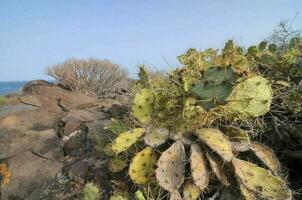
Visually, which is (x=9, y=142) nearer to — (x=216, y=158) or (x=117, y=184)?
(x=117, y=184)

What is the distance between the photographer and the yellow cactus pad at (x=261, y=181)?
105 inches

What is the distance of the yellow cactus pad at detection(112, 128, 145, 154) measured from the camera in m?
2.99

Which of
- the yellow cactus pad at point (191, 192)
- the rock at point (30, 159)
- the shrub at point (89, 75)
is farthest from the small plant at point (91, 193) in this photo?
the shrub at point (89, 75)

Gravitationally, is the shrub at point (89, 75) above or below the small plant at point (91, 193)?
above

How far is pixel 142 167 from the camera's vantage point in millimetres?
2941

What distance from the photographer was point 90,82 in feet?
26.5

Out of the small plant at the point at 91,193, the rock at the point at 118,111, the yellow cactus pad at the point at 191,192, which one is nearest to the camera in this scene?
the yellow cactus pad at the point at 191,192

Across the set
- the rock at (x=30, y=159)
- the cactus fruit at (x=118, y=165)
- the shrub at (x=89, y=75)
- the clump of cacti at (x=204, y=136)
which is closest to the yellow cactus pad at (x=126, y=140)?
the clump of cacti at (x=204, y=136)

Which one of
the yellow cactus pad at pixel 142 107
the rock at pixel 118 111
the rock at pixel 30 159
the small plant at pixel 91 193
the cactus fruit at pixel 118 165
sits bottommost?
the rock at pixel 30 159

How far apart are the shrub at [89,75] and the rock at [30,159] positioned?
8.95 ft

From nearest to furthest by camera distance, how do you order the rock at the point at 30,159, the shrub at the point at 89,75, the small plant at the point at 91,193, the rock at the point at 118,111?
1. the small plant at the point at 91,193
2. the rock at the point at 30,159
3. the rock at the point at 118,111
4. the shrub at the point at 89,75

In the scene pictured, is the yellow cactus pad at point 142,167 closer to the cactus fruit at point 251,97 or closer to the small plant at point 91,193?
the small plant at point 91,193

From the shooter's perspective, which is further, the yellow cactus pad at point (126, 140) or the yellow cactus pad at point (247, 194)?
the yellow cactus pad at point (126, 140)

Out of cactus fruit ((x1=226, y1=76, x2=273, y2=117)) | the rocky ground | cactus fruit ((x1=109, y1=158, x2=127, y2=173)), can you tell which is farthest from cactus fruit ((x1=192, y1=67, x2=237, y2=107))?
the rocky ground
